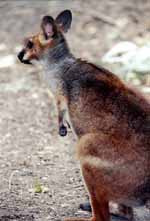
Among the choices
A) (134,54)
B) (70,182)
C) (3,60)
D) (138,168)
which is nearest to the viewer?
(138,168)

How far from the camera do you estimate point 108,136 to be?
5.61m

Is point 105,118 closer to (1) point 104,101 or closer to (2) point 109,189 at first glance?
(1) point 104,101

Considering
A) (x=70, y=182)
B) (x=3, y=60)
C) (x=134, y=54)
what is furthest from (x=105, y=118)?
(x=3, y=60)

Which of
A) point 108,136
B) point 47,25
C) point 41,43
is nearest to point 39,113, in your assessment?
point 41,43

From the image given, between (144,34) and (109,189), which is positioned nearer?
(109,189)

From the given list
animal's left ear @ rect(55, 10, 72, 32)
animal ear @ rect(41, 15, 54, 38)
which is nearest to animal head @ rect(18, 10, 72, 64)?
animal ear @ rect(41, 15, 54, 38)

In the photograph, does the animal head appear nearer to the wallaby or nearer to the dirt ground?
the wallaby

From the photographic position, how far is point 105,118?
5.70 m

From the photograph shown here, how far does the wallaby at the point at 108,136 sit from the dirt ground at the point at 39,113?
728mm

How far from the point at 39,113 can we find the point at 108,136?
361 centimetres

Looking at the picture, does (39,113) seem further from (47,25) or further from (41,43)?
(47,25)

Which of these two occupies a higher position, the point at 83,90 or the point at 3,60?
the point at 3,60

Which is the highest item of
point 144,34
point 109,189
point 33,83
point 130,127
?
point 144,34

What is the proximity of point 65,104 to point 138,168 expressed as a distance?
94 centimetres
